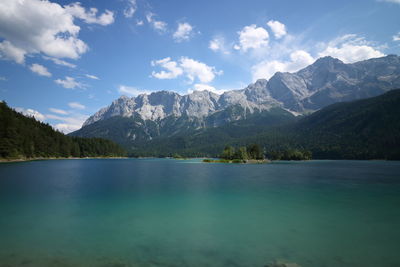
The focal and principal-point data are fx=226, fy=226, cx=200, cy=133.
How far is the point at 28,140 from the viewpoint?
120m

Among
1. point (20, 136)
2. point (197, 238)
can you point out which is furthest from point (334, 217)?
point (20, 136)

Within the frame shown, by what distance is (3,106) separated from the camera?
111 metres

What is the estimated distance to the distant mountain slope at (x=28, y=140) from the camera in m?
99.9

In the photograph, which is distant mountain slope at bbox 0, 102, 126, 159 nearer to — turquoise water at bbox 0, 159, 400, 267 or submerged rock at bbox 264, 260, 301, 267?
turquoise water at bbox 0, 159, 400, 267

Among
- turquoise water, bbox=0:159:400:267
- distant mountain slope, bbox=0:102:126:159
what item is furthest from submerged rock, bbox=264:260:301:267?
distant mountain slope, bbox=0:102:126:159

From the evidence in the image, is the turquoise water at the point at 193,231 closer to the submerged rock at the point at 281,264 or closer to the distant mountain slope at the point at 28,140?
the submerged rock at the point at 281,264

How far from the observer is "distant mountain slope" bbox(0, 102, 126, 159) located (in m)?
99.9

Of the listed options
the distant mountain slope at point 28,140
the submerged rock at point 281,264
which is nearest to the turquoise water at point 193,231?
the submerged rock at point 281,264

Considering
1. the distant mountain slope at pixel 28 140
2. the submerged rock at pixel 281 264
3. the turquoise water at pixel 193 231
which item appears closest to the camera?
the submerged rock at pixel 281 264

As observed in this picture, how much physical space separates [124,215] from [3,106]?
12606 cm

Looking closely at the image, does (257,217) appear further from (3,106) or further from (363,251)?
(3,106)

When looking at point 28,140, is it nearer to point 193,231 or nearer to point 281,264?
point 193,231

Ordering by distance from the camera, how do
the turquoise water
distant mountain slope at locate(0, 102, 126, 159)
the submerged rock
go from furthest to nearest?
distant mountain slope at locate(0, 102, 126, 159)
the turquoise water
the submerged rock

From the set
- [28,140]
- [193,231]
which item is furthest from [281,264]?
[28,140]
